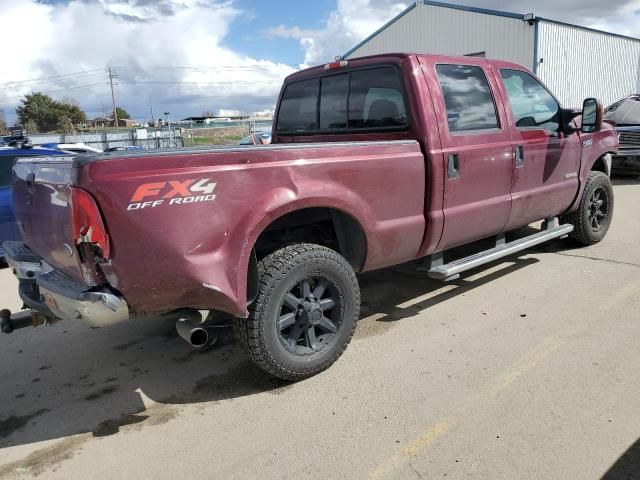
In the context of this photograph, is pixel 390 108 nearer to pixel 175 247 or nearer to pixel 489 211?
pixel 489 211

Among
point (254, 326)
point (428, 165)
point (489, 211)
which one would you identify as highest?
point (428, 165)

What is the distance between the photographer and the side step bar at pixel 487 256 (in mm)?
4176

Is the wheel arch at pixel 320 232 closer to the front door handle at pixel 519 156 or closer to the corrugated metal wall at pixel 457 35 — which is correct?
the front door handle at pixel 519 156

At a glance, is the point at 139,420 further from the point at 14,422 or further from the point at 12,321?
the point at 12,321

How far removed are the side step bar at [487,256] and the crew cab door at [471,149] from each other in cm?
16

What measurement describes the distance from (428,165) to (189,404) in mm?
2338

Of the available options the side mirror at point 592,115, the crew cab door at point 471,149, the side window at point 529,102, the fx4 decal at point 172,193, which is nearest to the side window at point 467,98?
the crew cab door at point 471,149

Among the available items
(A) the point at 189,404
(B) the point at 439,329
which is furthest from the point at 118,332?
(B) the point at 439,329

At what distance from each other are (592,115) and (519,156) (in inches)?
48.7

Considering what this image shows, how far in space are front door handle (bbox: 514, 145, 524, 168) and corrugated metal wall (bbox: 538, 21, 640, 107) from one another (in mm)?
17187

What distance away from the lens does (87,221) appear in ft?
8.42

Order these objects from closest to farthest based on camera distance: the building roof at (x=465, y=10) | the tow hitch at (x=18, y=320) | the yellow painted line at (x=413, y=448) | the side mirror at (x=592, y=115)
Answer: the yellow painted line at (x=413, y=448) < the tow hitch at (x=18, y=320) < the side mirror at (x=592, y=115) < the building roof at (x=465, y=10)

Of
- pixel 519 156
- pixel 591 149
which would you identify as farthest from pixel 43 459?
pixel 591 149

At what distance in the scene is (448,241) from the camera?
4.22 metres
